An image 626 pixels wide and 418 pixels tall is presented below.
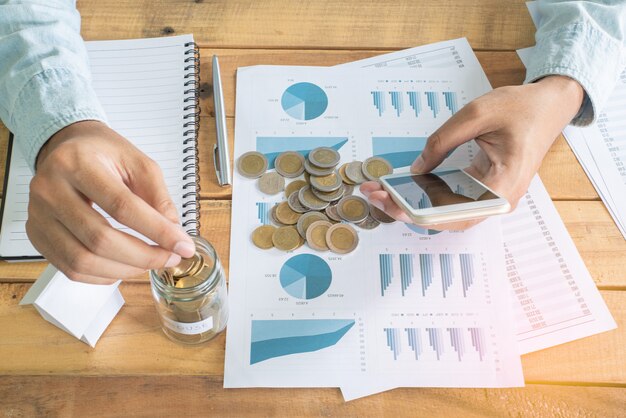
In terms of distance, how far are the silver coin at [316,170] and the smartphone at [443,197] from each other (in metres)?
0.11

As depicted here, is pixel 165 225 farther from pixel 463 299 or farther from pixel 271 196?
pixel 463 299

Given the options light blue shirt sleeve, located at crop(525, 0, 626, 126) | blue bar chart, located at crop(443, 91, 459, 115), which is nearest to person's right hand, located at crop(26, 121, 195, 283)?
blue bar chart, located at crop(443, 91, 459, 115)

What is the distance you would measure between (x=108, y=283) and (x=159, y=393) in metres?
0.16

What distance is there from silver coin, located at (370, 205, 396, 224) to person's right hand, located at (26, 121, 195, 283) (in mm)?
321

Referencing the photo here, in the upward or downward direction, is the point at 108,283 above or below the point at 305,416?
above

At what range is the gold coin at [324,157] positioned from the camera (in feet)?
2.83

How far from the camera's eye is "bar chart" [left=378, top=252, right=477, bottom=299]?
784mm

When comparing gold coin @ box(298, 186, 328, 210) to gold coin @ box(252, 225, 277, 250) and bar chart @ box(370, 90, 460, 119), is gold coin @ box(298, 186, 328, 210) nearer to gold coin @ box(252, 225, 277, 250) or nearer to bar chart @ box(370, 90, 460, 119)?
gold coin @ box(252, 225, 277, 250)

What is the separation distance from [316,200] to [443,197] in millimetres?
204

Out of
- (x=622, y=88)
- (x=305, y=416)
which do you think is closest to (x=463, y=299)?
(x=305, y=416)

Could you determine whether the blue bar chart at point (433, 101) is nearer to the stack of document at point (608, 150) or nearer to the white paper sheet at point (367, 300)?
the white paper sheet at point (367, 300)

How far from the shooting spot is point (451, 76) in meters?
0.98

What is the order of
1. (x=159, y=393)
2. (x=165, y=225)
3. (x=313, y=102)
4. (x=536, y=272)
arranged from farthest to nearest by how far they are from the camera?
(x=313, y=102) → (x=536, y=272) → (x=159, y=393) → (x=165, y=225)

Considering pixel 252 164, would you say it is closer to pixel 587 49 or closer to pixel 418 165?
pixel 418 165
